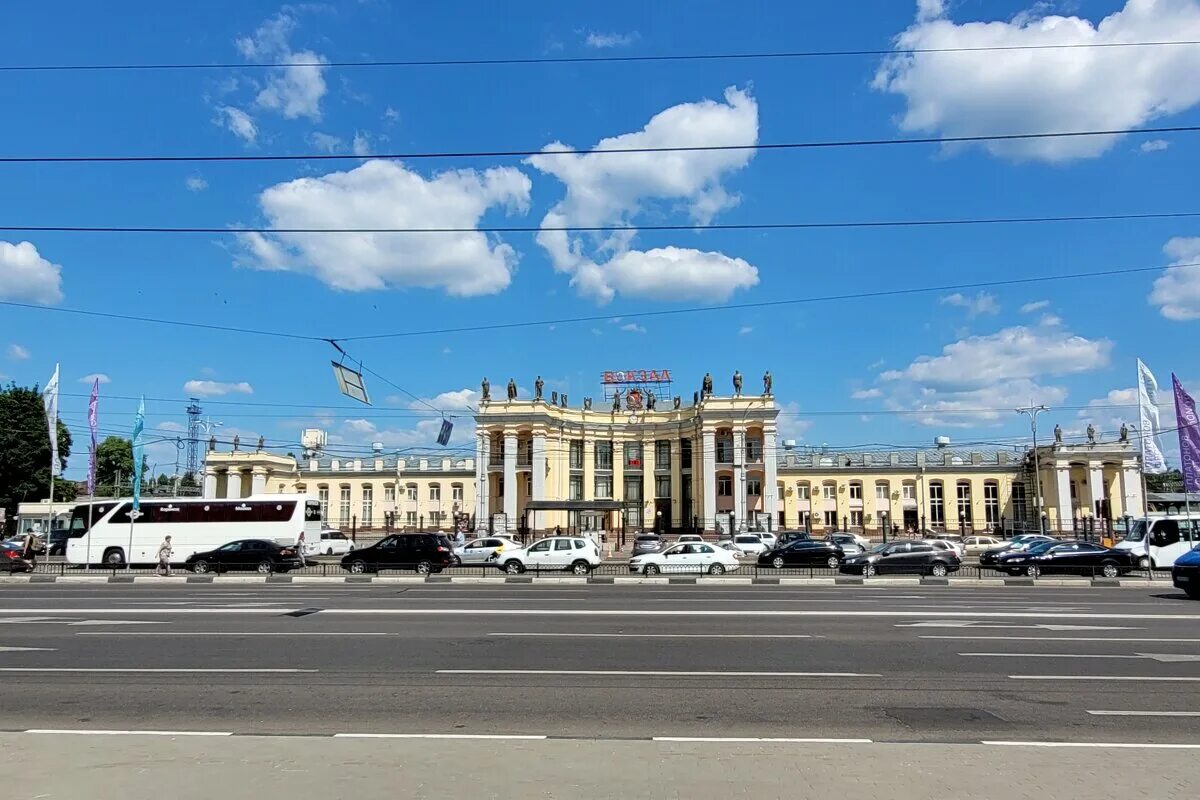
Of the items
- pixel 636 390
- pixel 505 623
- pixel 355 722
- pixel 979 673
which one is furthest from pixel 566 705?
pixel 636 390

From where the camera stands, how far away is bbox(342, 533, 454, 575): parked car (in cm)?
3141

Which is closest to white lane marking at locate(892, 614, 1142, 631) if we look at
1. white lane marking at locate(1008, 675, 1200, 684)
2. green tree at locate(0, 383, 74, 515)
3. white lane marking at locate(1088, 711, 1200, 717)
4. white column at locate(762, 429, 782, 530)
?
white lane marking at locate(1008, 675, 1200, 684)

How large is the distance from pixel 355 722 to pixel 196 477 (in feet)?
377

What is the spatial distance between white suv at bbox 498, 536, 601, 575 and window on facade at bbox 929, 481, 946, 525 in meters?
58.3

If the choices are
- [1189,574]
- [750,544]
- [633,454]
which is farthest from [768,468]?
[1189,574]

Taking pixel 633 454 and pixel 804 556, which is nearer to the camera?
pixel 804 556

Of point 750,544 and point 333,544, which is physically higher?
point 333,544

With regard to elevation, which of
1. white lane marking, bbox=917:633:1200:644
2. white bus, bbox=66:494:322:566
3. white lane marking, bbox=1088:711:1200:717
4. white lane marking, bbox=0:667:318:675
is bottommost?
white lane marking, bbox=917:633:1200:644

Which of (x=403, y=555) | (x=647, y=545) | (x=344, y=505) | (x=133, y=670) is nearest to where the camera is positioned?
(x=133, y=670)

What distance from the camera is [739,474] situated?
2788 inches

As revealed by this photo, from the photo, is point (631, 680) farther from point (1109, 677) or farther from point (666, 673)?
point (1109, 677)

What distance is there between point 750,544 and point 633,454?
3583 cm

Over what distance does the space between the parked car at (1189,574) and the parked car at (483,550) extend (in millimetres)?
24024

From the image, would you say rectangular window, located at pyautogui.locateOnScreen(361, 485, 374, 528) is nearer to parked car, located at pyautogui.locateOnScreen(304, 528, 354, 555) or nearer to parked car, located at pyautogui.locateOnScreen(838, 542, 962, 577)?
parked car, located at pyautogui.locateOnScreen(304, 528, 354, 555)
